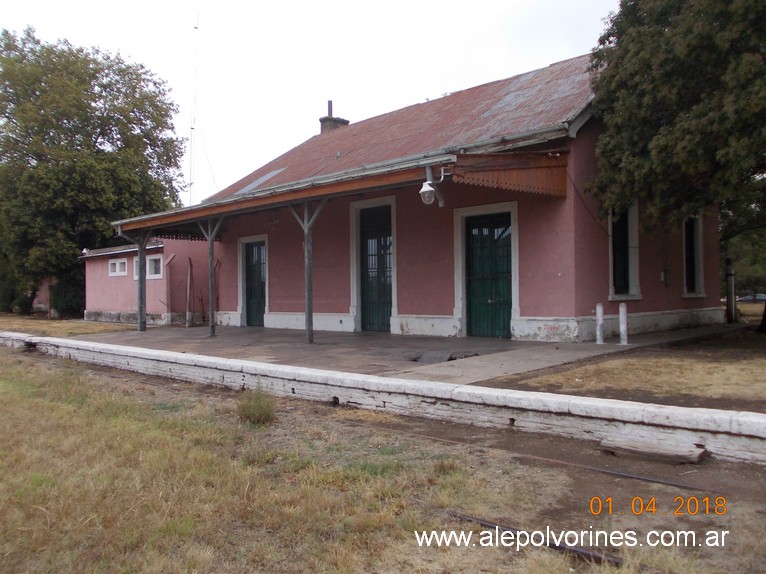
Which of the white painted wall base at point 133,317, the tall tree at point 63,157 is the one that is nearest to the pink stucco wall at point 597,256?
the white painted wall base at point 133,317

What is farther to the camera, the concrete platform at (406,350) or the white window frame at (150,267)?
the white window frame at (150,267)

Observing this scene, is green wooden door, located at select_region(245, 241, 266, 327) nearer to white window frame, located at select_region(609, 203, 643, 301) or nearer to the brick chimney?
the brick chimney

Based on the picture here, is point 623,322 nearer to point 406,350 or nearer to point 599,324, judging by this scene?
point 599,324

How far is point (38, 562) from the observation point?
10.4 ft

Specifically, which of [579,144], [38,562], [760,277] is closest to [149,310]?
[579,144]

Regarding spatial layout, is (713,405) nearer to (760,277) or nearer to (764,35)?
(764,35)

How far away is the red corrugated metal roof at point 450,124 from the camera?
39.7 feet

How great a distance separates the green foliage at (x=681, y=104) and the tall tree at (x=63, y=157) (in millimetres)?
23663

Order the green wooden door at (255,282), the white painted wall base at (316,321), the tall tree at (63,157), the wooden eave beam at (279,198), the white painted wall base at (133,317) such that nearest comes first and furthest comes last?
the wooden eave beam at (279,198) → the white painted wall base at (316,321) → the green wooden door at (255,282) → the white painted wall base at (133,317) → the tall tree at (63,157)

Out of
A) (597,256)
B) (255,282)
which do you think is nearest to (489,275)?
(597,256)

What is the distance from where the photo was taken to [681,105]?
9.46 metres

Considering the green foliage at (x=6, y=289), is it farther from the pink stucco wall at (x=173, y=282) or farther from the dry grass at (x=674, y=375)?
the dry grass at (x=674, y=375)

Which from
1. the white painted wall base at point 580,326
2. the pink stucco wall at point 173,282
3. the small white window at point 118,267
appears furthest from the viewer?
the small white window at point 118,267

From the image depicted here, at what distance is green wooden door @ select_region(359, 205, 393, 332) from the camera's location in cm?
1469
